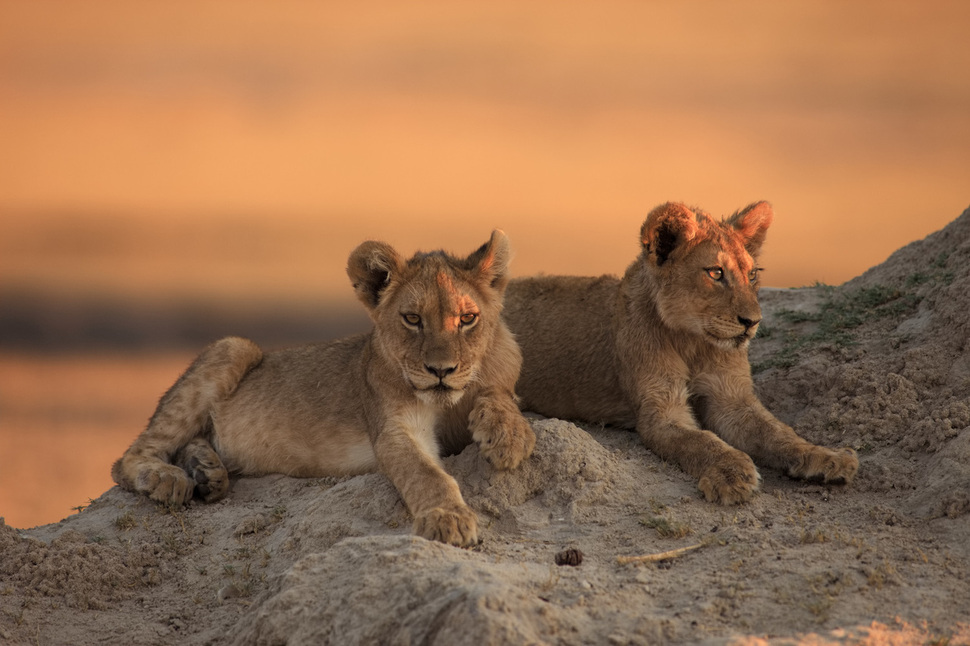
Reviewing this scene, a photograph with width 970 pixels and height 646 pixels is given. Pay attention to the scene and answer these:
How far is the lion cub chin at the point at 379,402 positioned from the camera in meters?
6.45

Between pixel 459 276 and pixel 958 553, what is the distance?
3415mm

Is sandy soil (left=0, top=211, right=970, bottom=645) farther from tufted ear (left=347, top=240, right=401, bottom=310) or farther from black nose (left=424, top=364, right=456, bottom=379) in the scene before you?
tufted ear (left=347, top=240, right=401, bottom=310)

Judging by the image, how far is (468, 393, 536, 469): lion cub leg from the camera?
21.1 ft

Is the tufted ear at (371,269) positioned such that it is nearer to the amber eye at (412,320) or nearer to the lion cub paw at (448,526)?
the amber eye at (412,320)

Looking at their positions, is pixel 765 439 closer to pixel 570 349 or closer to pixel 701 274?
pixel 701 274

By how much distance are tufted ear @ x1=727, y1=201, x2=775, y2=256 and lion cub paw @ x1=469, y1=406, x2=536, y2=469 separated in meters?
2.49

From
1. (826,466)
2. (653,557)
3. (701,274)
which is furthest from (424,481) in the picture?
(826,466)

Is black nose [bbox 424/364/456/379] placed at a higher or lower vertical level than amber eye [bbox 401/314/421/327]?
lower

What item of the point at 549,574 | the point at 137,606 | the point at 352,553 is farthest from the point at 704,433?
the point at 137,606

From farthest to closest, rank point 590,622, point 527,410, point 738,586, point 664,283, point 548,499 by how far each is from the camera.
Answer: point 527,410 < point 664,283 < point 548,499 < point 738,586 < point 590,622

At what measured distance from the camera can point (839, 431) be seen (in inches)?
309

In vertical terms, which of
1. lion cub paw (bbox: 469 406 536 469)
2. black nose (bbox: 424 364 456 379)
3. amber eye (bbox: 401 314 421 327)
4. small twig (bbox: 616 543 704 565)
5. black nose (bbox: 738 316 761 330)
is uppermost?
black nose (bbox: 738 316 761 330)

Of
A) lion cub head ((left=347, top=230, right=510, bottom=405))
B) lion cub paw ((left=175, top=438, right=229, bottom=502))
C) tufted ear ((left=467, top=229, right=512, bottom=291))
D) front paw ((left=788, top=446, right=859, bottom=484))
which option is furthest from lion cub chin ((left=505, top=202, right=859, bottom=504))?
lion cub paw ((left=175, top=438, right=229, bottom=502))

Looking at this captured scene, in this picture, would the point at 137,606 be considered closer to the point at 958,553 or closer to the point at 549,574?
the point at 549,574
